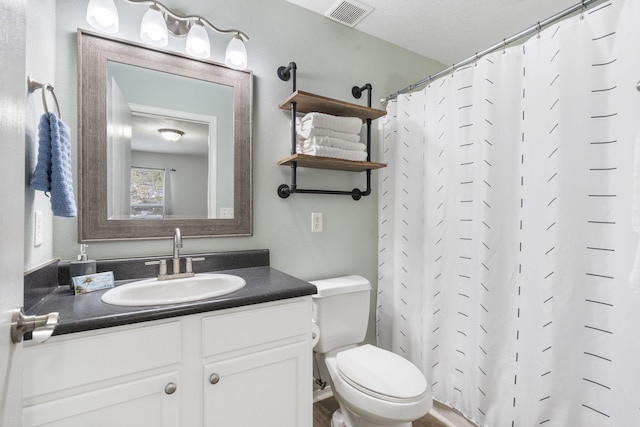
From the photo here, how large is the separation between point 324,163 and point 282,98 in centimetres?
44

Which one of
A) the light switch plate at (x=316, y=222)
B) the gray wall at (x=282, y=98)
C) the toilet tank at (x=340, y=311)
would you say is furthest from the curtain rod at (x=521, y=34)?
the toilet tank at (x=340, y=311)

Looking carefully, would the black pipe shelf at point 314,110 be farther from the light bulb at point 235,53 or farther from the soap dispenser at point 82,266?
the soap dispenser at point 82,266

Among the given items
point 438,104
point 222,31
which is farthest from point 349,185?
point 222,31

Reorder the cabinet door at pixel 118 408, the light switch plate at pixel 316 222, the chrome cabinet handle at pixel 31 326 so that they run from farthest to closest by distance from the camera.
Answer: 1. the light switch plate at pixel 316 222
2. the cabinet door at pixel 118 408
3. the chrome cabinet handle at pixel 31 326

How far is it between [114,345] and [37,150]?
0.71m

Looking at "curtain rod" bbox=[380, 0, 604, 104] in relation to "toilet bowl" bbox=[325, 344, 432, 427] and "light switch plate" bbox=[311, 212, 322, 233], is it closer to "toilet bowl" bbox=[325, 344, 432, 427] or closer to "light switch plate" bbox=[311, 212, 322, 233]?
"light switch plate" bbox=[311, 212, 322, 233]

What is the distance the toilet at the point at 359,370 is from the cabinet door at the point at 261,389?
248 millimetres

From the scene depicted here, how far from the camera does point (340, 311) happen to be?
165 centimetres

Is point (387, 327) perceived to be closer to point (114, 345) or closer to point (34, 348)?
point (114, 345)

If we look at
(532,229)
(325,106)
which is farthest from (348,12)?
(532,229)

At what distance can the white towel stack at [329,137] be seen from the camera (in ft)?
5.19

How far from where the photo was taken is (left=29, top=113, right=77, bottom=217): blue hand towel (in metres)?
0.96

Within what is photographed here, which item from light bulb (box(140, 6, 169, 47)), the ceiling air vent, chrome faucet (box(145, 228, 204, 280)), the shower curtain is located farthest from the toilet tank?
the ceiling air vent

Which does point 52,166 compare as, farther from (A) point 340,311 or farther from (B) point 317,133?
(A) point 340,311
